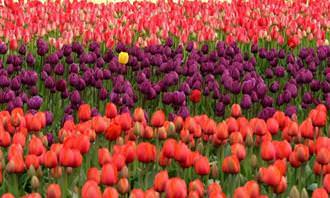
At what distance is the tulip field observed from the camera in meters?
4.61

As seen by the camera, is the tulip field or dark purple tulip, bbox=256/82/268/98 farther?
dark purple tulip, bbox=256/82/268/98

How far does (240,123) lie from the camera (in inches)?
212

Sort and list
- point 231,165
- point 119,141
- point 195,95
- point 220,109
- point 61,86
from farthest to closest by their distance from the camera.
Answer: point 61,86, point 195,95, point 220,109, point 119,141, point 231,165

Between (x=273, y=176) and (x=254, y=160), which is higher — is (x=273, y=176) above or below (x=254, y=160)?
above

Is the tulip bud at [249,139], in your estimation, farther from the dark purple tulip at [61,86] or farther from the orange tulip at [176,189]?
the dark purple tulip at [61,86]

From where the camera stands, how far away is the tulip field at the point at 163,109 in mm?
4613

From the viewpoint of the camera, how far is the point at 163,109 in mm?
7449

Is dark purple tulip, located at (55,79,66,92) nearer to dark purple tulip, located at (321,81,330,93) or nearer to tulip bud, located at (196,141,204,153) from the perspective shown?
tulip bud, located at (196,141,204,153)

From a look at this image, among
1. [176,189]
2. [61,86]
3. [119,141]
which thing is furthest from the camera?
[61,86]

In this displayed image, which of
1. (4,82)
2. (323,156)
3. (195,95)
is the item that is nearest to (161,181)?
(323,156)

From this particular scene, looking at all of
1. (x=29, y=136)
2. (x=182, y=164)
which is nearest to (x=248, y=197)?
(x=182, y=164)

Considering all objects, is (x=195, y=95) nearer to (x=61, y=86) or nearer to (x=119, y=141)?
(x=61, y=86)

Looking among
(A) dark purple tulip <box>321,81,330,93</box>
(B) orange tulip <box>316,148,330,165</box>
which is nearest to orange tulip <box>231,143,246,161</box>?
(B) orange tulip <box>316,148,330,165</box>

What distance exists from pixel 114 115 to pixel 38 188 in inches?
47.9
